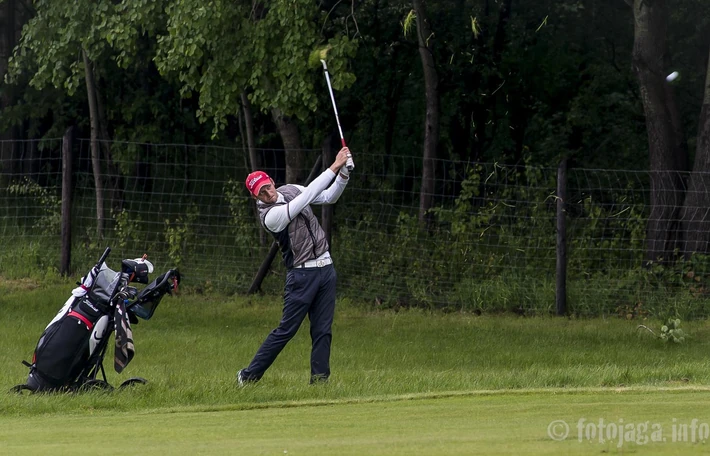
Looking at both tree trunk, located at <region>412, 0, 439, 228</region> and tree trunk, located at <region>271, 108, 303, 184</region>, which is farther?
tree trunk, located at <region>271, 108, 303, 184</region>

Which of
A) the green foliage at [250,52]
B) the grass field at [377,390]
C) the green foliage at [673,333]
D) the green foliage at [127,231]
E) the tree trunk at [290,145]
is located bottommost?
the grass field at [377,390]

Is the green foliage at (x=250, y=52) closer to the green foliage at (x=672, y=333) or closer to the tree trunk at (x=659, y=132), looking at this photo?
the tree trunk at (x=659, y=132)

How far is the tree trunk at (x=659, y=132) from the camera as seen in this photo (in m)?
14.5

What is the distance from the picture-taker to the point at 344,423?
7293mm

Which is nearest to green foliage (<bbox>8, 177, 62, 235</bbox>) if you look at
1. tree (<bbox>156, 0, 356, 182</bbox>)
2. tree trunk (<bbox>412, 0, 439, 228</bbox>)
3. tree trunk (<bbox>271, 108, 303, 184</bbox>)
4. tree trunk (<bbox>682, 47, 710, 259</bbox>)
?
tree (<bbox>156, 0, 356, 182</bbox>)

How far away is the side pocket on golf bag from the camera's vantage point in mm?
8867

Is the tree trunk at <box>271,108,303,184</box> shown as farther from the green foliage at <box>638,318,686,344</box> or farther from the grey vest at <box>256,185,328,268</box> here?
the grey vest at <box>256,185,328,268</box>

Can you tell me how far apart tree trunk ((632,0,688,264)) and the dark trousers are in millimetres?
6402

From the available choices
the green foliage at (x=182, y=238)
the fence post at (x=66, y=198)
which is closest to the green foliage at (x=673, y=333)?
the green foliage at (x=182, y=238)

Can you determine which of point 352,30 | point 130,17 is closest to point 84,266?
point 130,17

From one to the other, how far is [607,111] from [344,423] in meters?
15.6

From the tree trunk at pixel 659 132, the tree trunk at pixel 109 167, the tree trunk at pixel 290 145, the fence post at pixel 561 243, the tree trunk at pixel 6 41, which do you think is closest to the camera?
the fence post at pixel 561 243

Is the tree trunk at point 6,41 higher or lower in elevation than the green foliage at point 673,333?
higher

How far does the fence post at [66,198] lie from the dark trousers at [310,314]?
749 centimetres
